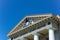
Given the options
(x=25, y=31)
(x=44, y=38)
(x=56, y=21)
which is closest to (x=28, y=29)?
(x=25, y=31)

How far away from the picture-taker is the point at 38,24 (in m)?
33.8

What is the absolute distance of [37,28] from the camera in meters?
34.1

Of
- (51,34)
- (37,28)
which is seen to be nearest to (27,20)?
(37,28)

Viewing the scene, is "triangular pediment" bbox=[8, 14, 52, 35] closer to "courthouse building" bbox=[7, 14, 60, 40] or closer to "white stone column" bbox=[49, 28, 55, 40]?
"courthouse building" bbox=[7, 14, 60, 40]

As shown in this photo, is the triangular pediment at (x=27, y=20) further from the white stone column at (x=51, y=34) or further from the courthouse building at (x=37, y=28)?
the white stone column at (x=51, y=34)

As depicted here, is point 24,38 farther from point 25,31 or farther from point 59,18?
point 59,18

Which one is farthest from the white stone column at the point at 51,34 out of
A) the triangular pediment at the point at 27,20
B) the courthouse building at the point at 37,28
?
the triangular pediment at the point at 27,20

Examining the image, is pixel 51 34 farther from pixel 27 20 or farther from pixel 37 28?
pixel 27 20

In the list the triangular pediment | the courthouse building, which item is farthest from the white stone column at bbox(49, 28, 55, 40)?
the triangular pediment

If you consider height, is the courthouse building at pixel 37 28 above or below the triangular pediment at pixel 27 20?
below

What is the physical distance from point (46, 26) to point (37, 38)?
9.90 feet

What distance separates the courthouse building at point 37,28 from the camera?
3167cm

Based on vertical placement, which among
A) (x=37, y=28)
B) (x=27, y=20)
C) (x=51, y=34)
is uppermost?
(x=27, y=20)

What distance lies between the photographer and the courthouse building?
3167 centimetres
